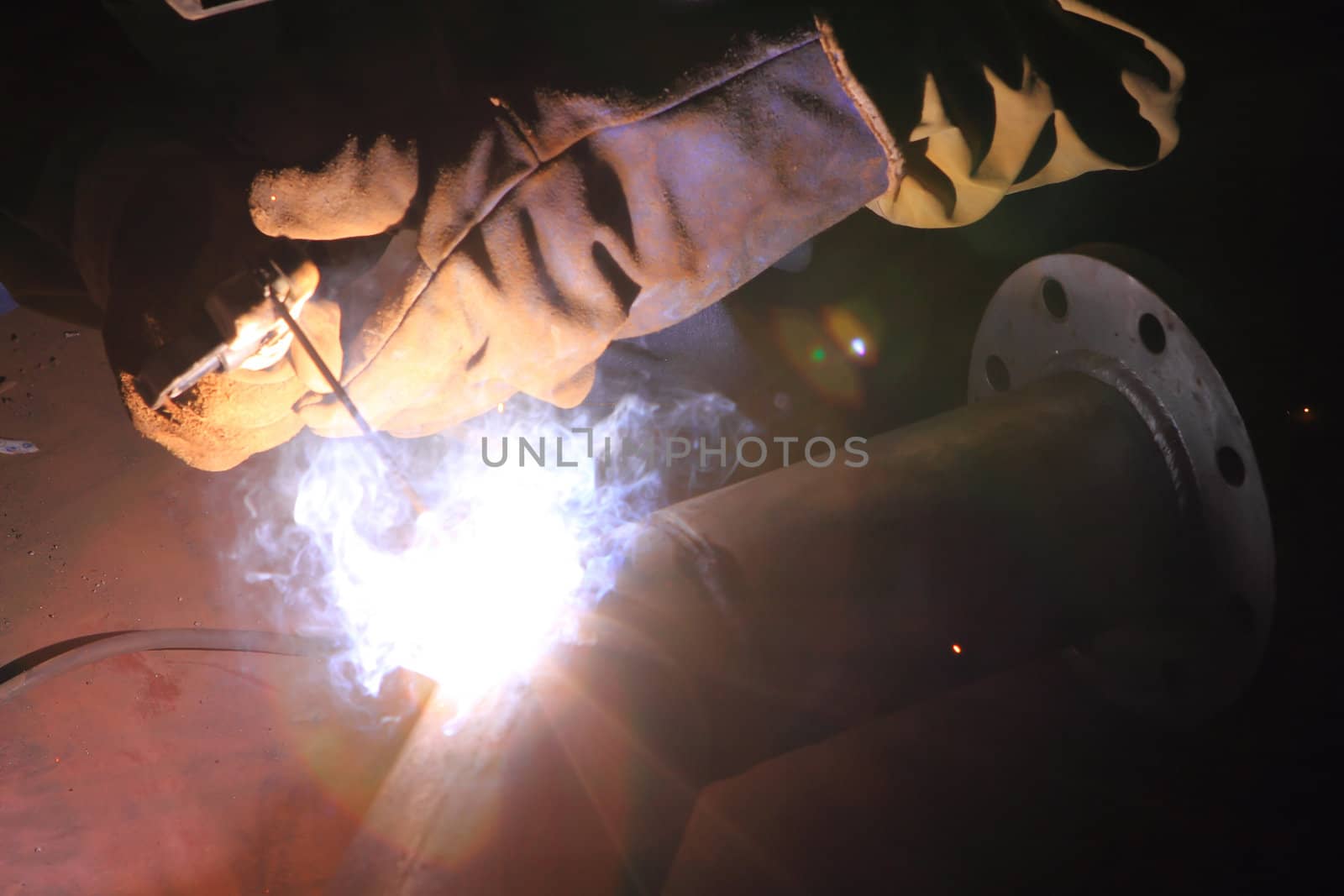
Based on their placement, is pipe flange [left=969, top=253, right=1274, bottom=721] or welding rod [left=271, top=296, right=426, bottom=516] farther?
pipe flange [left=969, top=253, right=1274, bottom=721]

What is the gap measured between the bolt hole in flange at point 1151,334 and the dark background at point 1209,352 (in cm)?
9

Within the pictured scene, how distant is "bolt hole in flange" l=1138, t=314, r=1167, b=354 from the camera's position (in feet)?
4.64

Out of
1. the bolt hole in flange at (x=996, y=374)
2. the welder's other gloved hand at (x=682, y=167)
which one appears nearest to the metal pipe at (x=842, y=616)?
the bolt hole in flange at (x=996, y=374)

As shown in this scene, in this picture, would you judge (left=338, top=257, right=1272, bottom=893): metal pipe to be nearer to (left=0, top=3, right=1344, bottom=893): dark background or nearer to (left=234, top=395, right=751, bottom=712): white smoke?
(left=0, top=3, right=1344, bottom=893): dark background

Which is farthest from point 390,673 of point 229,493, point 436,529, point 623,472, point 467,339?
point 467,339

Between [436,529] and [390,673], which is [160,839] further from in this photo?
[436,529]

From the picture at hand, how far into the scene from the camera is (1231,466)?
1313 millimetres

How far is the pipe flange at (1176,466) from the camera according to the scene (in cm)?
129

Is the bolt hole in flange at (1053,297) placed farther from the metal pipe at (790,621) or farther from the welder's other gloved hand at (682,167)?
the welder's other gloved hand at (682,167)

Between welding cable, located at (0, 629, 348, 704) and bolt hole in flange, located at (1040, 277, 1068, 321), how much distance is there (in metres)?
2.07

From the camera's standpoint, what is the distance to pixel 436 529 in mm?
1251

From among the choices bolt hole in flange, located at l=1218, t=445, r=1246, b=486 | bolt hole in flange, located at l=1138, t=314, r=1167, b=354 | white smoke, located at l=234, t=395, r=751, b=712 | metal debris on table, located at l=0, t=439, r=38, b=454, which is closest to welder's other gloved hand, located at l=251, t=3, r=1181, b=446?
bolt hole in flange, located at l=1138, t=314, r=1167, b=354

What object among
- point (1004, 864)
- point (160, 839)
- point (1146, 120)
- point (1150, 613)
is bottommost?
point (1004, 864)

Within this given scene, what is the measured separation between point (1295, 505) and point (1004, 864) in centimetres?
115
